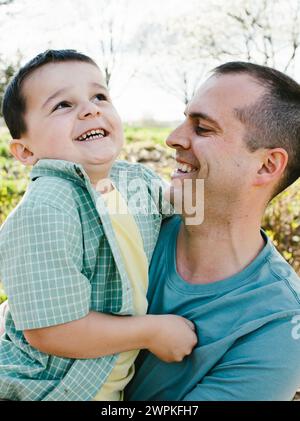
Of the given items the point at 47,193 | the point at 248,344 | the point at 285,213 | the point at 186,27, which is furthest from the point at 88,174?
the point at 186,27

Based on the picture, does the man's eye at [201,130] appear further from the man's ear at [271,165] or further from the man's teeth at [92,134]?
the man's teeth at [92,134]

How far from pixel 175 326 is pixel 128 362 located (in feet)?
0.73

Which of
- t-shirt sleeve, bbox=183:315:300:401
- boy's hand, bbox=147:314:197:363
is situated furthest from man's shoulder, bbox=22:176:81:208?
t-shirt sleeve, bbox=183:315:300:401

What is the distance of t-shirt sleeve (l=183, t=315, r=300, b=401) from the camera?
1.72m

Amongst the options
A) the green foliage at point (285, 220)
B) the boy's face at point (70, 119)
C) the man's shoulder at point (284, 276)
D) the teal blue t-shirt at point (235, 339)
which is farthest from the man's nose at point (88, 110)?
the green foliage at point (285, 220)

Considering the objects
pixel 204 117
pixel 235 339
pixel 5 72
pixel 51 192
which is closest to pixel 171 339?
pixel 235 339

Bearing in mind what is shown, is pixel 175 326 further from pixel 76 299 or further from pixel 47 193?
pixel 47 193

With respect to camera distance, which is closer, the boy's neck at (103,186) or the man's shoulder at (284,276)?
the man's shoulder at (284,276)

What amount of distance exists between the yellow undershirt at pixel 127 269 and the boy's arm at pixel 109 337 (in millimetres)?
123

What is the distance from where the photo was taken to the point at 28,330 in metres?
→ 1.67

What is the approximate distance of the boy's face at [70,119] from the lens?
6.19ft

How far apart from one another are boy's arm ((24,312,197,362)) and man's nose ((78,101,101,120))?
2.31ft

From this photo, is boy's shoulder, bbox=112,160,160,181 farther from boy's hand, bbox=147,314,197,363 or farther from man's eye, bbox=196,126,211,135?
boy's hand, bbox=147,314,197,363

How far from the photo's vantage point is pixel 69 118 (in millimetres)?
1887
